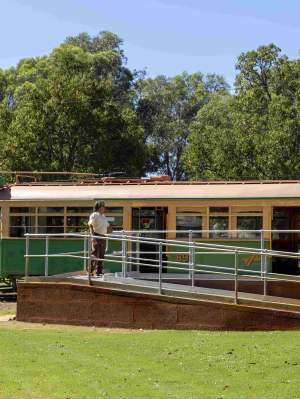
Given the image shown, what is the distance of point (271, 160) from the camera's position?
30516mm

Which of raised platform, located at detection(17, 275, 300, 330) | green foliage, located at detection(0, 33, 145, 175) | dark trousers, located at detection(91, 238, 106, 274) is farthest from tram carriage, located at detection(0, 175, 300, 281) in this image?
green foliage, located at detection(0, 33, 145, 175)

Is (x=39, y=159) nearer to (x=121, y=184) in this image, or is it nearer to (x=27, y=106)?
(x=27, y=106)

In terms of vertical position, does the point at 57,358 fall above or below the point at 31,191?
below

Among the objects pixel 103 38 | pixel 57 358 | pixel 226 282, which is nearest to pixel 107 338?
pixel 57 358

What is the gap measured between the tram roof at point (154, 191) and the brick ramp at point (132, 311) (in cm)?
628

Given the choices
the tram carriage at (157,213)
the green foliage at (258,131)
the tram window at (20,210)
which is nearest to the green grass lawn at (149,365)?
the tram carriage at (157,213)

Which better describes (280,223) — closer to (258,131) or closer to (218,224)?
(218,224)

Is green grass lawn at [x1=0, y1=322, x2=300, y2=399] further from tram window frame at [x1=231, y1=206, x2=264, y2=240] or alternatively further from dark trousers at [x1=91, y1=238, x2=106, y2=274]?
tram window frame at [x1=231, y1=206, x2=264, y2=240]

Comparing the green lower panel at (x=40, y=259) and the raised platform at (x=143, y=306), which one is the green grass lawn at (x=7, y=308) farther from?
the raised platform at (x=143, y=306)

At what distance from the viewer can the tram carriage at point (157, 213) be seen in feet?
67.8

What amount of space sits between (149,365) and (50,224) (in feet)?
40.4

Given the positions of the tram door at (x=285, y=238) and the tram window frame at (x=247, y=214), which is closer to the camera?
the tram window frame at (x=247, y=214)

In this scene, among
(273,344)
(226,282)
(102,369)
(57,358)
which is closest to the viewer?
(102,369)

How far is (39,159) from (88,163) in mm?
2469
